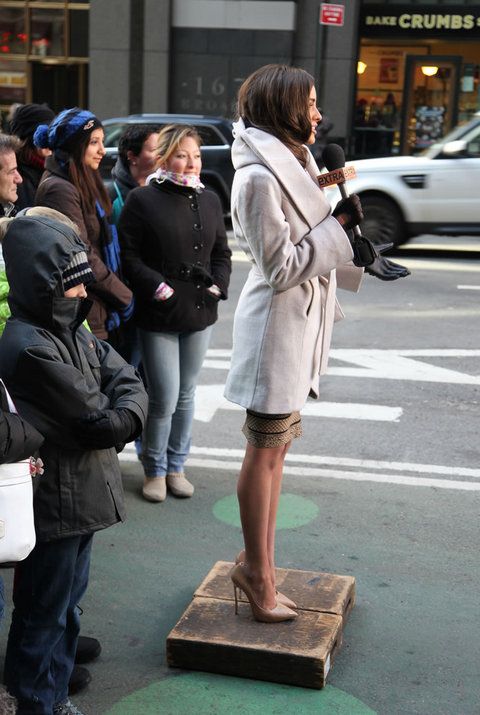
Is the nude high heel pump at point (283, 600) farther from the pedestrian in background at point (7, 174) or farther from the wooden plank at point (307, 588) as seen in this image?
the pedestrian in background at point (7, 174)

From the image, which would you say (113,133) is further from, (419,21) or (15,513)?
(15,513)

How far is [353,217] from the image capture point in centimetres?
348

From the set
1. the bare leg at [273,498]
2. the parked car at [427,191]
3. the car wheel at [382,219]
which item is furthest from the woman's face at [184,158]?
the car wheel at [382,219]

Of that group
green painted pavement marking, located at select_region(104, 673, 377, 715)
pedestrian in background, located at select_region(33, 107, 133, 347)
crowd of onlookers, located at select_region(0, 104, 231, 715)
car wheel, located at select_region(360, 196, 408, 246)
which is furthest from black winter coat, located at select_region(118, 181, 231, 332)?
car wheel, located at select_region(360, 196, 408, 246)

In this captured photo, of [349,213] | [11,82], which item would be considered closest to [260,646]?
[349,213]

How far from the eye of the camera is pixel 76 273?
119 inches

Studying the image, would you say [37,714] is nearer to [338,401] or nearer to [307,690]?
[307,690]

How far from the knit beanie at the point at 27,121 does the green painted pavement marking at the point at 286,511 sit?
2589mm

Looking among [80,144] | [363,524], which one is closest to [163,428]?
[363,524]

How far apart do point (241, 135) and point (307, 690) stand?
6.42 ft

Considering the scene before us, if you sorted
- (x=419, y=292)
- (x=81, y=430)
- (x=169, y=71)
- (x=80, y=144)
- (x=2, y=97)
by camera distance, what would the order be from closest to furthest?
(x=81, y=430), (x=80, y=144), (x=419, y=292), (x=169, y=71), (x=2, y=97)

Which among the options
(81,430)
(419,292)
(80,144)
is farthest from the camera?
(419,292)

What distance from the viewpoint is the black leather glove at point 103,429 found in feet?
9.91

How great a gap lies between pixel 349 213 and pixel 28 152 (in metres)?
3.17
